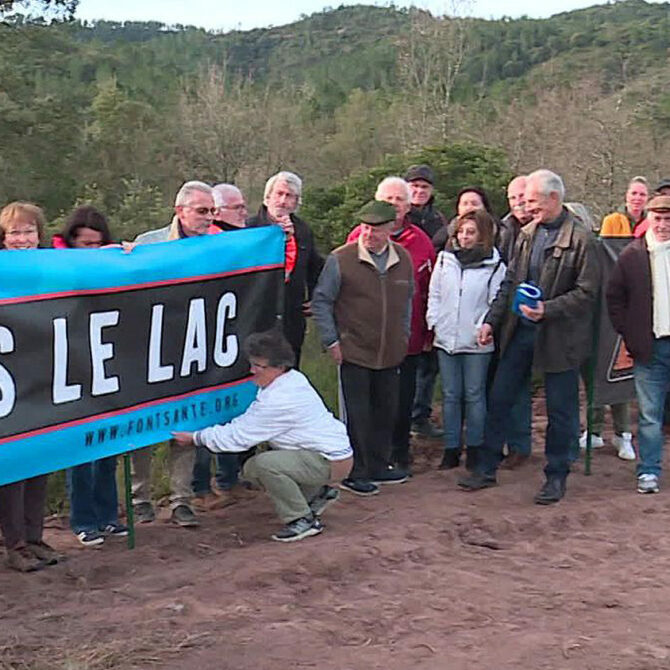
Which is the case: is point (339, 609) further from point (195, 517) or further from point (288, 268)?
point (288, 268)

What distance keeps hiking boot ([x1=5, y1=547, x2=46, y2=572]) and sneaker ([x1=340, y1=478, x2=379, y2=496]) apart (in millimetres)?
2235

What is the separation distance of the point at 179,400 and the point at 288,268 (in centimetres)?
153

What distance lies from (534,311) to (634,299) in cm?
74

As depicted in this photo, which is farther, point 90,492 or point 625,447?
point 625,447

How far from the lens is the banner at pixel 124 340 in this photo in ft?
17.0

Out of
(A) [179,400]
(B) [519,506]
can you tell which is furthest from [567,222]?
(A) [179,400]

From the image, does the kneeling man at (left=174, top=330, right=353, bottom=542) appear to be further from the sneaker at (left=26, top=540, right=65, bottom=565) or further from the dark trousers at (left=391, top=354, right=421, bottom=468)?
the dark trousers at (left=391, top=354, right=421, bottom=468)

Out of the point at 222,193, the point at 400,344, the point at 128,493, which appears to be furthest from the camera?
the point at 400,344

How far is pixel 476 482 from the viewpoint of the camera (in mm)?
7254

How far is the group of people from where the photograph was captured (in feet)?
20.0

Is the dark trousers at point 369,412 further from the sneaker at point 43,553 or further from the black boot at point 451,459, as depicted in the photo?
the sneaker at point 43,553

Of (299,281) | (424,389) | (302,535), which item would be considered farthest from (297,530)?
(424,389)

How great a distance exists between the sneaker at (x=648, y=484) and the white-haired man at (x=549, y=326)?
1.72ft

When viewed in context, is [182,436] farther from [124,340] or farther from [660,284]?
[660,284]
